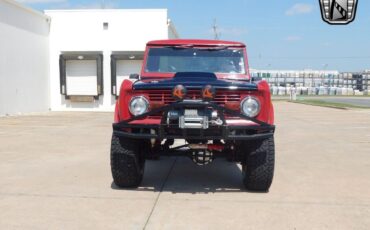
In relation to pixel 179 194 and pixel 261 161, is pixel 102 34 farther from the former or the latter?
pixel 261 161

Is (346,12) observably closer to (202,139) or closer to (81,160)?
(202,139)

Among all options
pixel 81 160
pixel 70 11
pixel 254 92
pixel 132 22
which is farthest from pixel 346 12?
pixel 70 11

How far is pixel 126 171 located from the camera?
5348mm

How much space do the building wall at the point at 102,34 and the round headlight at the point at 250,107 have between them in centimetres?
1687

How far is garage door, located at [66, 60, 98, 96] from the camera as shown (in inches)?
858

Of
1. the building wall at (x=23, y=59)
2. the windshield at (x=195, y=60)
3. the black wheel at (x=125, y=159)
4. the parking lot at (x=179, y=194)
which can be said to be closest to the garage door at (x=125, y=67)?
the building wall at (x=23, y=59)

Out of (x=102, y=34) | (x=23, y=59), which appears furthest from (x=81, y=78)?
(x=23, y=59)

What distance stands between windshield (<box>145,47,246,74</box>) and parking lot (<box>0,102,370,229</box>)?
1.53 meters

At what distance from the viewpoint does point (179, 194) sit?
5.28 meters

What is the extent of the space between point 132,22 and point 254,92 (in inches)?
681

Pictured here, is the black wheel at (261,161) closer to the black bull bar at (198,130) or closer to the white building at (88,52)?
the black bull bar at (198,130)

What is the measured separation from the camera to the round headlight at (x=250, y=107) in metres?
5.05

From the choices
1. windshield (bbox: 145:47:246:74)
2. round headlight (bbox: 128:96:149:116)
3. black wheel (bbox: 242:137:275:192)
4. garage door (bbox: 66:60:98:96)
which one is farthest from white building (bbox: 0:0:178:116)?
black wheel (bbox: 242:137:275:192)

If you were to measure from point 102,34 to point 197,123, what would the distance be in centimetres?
1785
